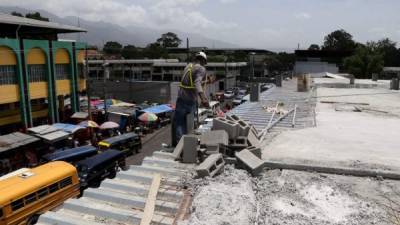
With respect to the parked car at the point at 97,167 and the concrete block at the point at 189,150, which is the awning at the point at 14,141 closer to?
the parked car at the point at 97,167

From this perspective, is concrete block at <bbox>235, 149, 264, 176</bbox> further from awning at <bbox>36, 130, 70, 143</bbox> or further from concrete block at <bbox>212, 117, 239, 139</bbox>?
awning at <bbox>36, 130, 70, 143</bbox>

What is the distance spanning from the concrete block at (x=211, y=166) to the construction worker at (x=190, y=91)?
166 centimetres

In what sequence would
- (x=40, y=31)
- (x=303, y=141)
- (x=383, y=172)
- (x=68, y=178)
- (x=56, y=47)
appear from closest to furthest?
(x=383, y=172) → (x=303, y=141) → (x=68, y=178) → (x=56, y=47) → (x=40, y=31)

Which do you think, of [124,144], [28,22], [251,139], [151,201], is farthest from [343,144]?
[28,22]

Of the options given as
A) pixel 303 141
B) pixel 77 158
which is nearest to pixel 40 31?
pixel 77 158

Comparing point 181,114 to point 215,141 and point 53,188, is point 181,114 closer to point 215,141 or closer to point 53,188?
point 215,141

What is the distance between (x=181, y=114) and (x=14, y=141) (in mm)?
16738

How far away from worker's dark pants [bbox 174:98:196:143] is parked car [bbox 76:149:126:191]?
973cm

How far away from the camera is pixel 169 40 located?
423 ft

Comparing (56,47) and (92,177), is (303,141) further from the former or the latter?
(56,47)

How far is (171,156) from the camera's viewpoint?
7914 mm

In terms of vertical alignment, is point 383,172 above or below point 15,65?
below

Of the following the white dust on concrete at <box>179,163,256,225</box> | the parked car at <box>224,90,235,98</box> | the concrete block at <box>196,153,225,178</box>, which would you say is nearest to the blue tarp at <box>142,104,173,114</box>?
the parked car at <box>224,90,235,98</box>

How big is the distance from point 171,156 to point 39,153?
61.5ft
